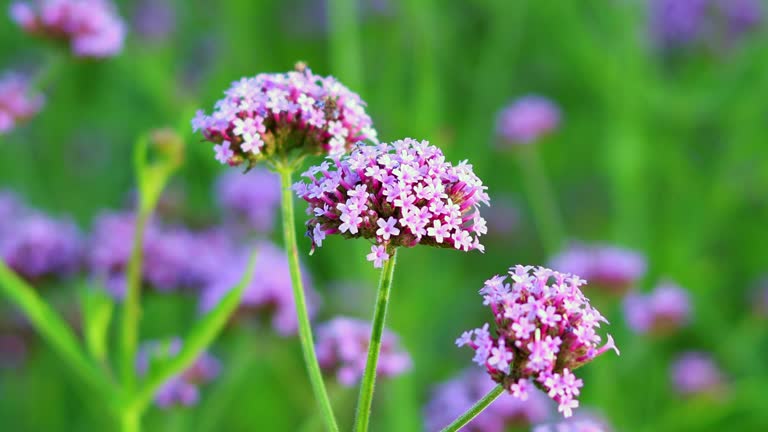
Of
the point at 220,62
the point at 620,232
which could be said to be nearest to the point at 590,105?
the point at 620,232

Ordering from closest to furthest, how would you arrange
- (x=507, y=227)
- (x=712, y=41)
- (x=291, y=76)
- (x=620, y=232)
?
(x=291, y=76) < (x=620, y=232) < (x=507, y=227) < (x=712, y=41)

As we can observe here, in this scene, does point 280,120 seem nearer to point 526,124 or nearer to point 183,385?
point 183,385

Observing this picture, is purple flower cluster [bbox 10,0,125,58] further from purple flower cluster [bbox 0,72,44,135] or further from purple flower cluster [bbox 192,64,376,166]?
purple flower cluster [bbox 192,64,376,166]

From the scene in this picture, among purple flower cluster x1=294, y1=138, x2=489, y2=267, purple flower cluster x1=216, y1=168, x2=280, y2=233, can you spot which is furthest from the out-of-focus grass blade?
purple flower cluster x1=216, y1=168, x2=280, y2=233

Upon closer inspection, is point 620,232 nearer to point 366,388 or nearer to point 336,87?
point 336,87

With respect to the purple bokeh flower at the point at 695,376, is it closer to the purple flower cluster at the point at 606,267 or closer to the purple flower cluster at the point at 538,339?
the purple flower cluster at the point at 606,267

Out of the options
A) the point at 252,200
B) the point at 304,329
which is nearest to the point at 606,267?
the point at 252,200
